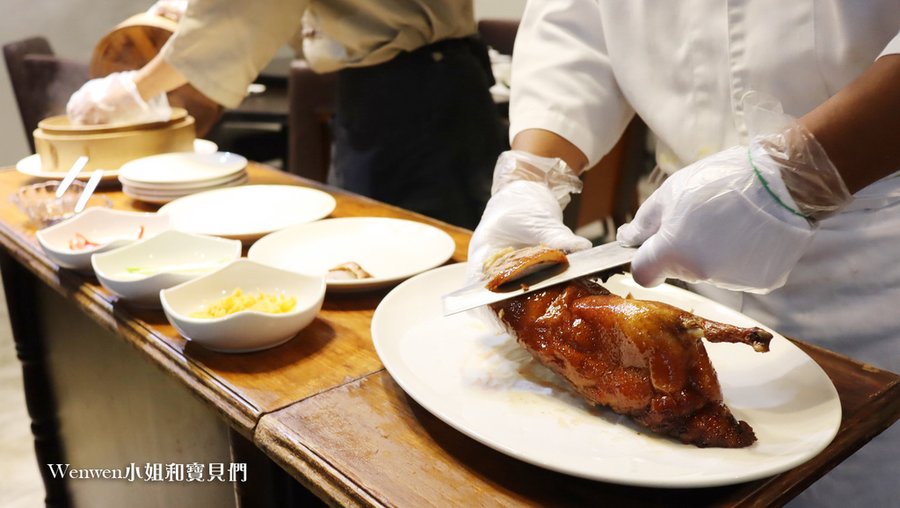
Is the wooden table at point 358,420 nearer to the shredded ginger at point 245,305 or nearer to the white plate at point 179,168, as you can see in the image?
the shredded ginger at point 245,305

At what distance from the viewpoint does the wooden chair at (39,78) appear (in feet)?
10.9

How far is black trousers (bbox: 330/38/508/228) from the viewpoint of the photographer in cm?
242

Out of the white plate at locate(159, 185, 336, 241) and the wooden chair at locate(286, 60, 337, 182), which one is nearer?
the white plate at locate(159, 185, 336, 241)

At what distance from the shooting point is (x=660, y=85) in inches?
56.0

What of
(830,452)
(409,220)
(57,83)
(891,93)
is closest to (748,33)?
(891,93)

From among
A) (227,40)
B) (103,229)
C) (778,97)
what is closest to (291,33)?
(227,40)

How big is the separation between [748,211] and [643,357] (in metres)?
0.26

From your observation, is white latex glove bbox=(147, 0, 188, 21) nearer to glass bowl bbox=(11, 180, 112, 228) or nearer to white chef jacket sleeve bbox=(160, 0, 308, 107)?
white chef jacket sleeve bbox=(160, 0, 308, 107)

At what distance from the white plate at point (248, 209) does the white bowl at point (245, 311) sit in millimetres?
337

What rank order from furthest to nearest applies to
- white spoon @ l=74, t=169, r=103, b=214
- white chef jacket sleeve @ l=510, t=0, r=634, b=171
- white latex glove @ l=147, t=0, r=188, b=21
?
white latex glove @ l=147, t=0, r=188, b=21 → white spoon @ l=74, t=169, r=103, b=214 → white chef jacket sleeve @ l=510, t=0, r=634, b=171

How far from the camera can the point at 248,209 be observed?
73.7 inches

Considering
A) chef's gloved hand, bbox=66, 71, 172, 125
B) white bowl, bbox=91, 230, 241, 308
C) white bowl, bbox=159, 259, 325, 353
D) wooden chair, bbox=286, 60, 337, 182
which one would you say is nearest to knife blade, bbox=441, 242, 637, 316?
white bowl, bbox=159, 259, 325, 353

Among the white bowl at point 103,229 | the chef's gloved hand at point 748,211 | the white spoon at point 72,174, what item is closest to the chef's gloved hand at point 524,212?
the chef's gloved hand at point 748,211

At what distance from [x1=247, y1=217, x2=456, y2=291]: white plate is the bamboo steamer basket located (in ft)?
2.89
